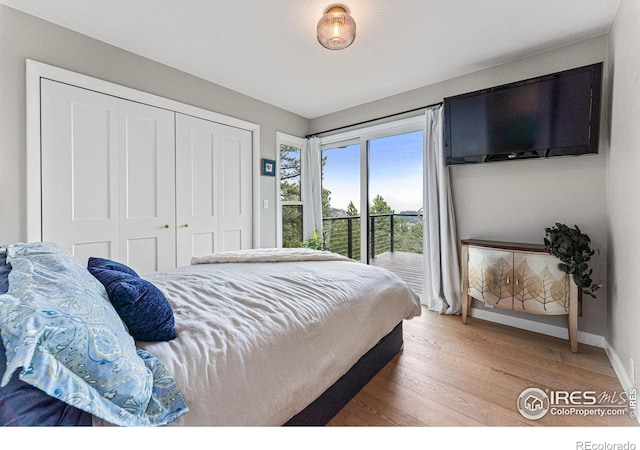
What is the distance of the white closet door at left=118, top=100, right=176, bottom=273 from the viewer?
249 centimetres

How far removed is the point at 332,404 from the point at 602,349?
90.9 inches

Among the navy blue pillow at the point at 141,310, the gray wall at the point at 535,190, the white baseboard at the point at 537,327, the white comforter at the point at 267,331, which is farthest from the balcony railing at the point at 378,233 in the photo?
the navy blue pillow at the point at 141,310

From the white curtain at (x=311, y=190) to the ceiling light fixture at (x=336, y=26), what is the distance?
7.38 feet

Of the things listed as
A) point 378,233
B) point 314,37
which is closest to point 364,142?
point 378,233

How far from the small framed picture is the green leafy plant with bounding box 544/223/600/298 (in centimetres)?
302

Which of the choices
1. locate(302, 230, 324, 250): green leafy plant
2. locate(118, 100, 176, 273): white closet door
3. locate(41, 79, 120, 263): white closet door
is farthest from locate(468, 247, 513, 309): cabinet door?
locate(41, 79, 120, 263): white closet door

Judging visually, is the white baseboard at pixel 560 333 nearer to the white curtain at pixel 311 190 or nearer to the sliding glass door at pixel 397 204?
the sliding glass door at pixel 397 204

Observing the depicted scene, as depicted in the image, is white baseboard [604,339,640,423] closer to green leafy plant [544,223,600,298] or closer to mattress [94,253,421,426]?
green leafy plant [544,223,600,298]

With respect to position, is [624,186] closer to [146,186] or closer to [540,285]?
[540,285]

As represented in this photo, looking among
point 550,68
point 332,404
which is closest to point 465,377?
point 332,404

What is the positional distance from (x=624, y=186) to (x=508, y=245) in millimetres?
851

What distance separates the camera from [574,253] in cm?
209

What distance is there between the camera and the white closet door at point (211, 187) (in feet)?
9.51

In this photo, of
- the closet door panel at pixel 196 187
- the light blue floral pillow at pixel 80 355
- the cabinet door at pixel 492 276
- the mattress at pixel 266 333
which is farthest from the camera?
the closet door panel at pixel 196 187
